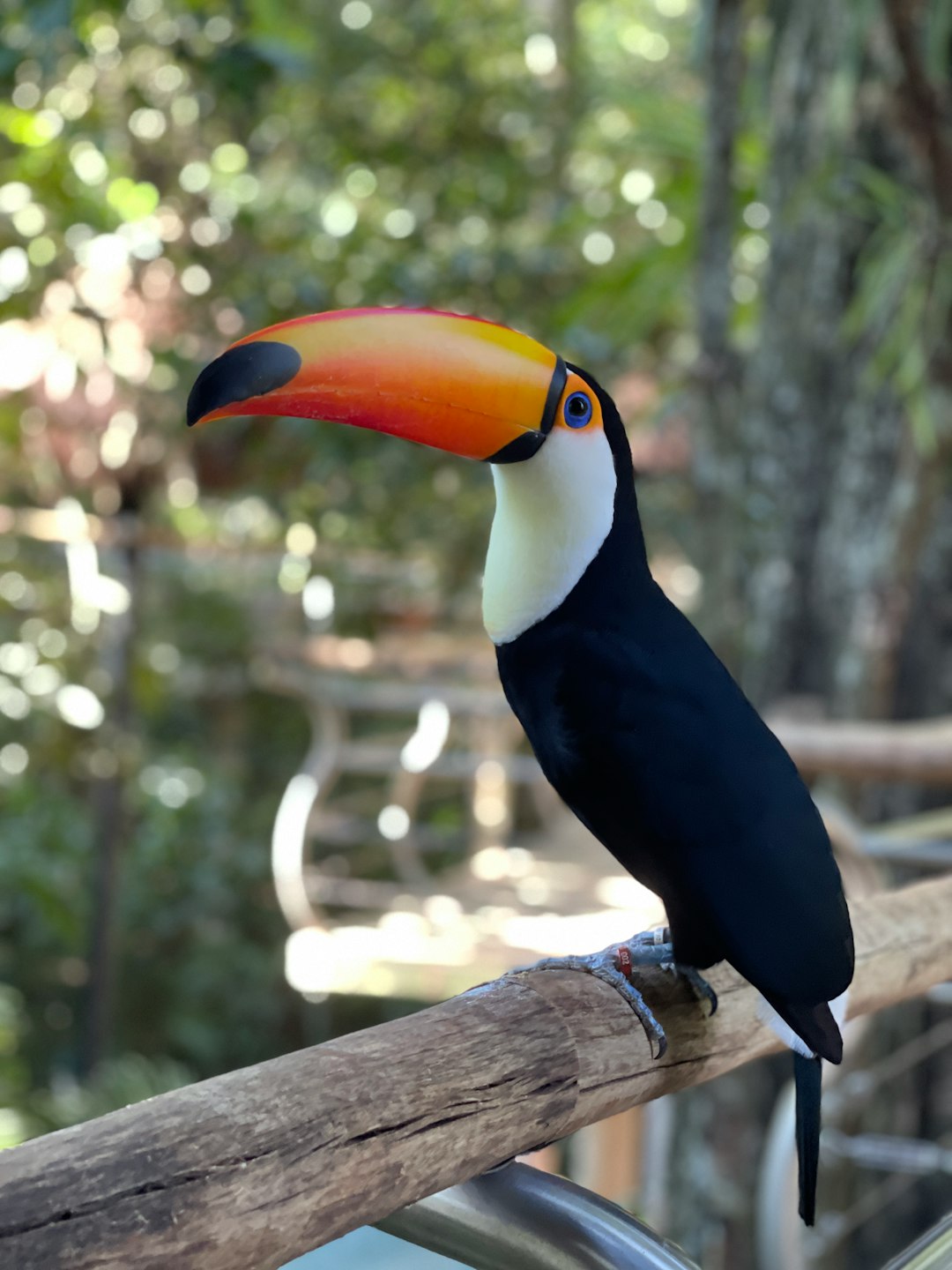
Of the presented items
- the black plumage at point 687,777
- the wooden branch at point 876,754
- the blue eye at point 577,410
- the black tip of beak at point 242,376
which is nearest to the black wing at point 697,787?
the black plumage at point 687,777

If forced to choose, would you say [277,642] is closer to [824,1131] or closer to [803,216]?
[803,216]

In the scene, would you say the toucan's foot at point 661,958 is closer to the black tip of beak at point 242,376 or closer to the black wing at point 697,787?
the black wing at point 697,787

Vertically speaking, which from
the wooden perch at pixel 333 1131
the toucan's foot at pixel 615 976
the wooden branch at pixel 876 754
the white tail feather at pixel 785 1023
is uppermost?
the wooden perch at pixel 333 1131

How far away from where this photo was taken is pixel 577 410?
0.86m

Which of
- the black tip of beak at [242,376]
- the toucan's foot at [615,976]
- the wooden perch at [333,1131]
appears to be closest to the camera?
the wooden perch at [333,1131]

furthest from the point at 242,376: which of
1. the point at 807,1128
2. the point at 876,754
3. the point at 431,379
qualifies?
the point at 876,754

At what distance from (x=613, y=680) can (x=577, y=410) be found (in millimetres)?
166

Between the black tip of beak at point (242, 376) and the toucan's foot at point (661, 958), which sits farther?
the toucan's foot at point (661, 958)

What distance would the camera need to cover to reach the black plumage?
2.73ft

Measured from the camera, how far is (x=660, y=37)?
18.3 feet

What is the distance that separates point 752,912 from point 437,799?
432 cm

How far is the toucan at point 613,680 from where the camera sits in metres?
0.83

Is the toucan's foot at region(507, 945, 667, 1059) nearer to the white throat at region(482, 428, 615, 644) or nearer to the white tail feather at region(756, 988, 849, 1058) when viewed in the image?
the white tail feather at region(756, 988, 849, 1058)

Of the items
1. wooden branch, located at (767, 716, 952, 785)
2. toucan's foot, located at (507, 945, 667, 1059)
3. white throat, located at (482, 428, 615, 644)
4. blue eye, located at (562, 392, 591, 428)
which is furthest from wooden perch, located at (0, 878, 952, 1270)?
wooden branch, located at (767, 716, 952, 785)
